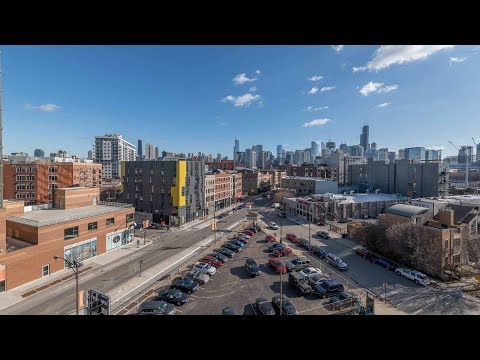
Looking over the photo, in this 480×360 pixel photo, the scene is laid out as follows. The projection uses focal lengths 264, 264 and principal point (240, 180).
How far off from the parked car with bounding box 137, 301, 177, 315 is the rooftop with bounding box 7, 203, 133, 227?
34.8ft

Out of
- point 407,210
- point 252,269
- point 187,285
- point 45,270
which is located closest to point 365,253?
point 407,210

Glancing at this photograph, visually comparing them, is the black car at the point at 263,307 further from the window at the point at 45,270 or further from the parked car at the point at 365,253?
the window at the point at 45,270

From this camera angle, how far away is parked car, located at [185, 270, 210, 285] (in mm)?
16772

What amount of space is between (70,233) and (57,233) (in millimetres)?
1103

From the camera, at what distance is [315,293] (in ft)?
50.5

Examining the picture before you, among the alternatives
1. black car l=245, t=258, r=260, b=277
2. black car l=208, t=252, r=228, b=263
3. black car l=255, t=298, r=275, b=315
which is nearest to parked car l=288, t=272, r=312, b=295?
black car l=245, t=258, r=260, b=277

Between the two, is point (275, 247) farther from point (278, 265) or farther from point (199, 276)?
point (199, 276)

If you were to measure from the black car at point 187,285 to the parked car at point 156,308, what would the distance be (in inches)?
67.6

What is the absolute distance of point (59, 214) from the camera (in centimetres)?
2234
